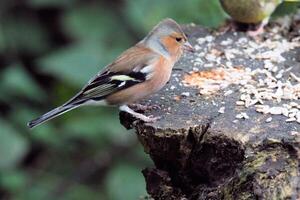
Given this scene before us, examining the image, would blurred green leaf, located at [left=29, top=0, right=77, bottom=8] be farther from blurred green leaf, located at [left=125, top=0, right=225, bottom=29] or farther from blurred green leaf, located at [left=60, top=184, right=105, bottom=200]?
blurred green leaf, located at [left=60, top=184, right=105, bottom=200]

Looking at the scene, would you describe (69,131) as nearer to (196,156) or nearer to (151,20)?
(151,20)

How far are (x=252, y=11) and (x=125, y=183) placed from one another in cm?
173

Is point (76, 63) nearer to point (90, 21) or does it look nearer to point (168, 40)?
point (90, 21)

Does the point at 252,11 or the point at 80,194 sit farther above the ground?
the point at 252,11

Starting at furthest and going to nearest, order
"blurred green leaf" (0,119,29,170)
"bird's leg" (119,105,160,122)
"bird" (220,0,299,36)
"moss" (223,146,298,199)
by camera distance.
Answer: "blurred green leaf" (0,119,29,170) → "bird" (220,0,299,36) → "bird's leg" (119,105,160,122) → "moss" (223,146,298,199)

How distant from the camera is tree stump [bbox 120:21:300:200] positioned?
3053 mm

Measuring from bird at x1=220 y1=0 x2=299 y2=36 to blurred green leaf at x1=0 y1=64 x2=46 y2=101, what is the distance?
77.5 inches

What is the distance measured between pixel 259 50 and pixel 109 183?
6.37 feet

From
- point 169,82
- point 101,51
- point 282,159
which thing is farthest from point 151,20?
point 282,159

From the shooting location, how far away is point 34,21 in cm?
677

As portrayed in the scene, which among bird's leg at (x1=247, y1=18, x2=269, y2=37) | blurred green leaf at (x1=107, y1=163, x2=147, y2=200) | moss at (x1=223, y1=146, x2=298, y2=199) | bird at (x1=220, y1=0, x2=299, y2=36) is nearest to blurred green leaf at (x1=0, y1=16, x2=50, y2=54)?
blurred green leaf at (x1=107, y1=163, x2=147, y2=200)

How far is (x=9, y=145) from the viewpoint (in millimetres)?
5859

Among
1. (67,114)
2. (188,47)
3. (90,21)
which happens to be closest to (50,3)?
(90,21)

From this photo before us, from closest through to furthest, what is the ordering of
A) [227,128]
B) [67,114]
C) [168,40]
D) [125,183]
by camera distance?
[227,128] < [168,40] < [125,183] < [67,114]
